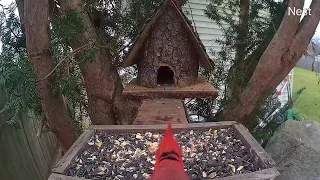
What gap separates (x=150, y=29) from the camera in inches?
55.2

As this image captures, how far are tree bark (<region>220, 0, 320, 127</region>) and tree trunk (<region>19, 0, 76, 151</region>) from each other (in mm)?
871

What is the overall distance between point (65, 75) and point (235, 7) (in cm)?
141

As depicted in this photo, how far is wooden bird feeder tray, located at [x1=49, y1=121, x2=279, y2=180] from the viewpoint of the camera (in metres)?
0.80

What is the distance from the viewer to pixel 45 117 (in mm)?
1677

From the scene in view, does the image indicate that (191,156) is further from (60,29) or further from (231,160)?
(60,29)

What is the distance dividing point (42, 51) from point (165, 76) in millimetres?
521

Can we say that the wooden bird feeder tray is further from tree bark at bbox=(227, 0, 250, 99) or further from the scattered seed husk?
tree bark at bbox=(227, 0, 250, 99)

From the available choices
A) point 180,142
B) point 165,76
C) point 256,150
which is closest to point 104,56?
point 165,76

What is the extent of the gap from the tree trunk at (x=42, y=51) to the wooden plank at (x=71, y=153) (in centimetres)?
33

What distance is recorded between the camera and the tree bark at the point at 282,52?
5.10ft

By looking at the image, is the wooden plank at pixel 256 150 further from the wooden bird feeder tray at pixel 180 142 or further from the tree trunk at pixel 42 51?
the tree trunk at pixel 42 51

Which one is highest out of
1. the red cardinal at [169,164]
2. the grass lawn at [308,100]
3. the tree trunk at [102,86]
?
the red cardinal at [169,164]

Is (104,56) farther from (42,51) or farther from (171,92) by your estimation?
(171,92)

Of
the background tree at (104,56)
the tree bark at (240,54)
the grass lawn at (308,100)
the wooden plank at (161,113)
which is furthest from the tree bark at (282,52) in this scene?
the grass lawn at (308,100)
